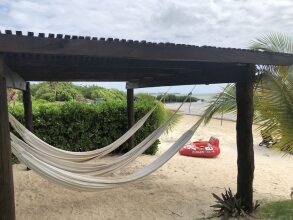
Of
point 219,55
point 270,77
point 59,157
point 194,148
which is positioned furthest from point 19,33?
point 194,148

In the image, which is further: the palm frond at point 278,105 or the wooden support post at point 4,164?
the palm frond at point 278,105

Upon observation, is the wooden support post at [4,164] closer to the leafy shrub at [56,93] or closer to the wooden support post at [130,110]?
the wooden support post at [130,110]

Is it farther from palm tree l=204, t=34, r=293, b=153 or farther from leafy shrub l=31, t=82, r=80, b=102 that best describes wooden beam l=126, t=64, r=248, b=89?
leafy shrub l=31, t=82, r=80, b=102

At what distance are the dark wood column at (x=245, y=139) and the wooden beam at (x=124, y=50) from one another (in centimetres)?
35

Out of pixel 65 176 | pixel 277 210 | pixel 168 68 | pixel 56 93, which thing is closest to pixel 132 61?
pixel 168 68

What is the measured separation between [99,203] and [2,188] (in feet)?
6.81

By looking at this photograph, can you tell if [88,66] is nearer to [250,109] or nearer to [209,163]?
[250,109]

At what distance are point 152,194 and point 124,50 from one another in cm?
251

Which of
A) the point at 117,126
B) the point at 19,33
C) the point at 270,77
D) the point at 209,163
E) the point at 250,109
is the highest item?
the point at 19,33

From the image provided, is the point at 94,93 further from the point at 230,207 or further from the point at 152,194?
the point at 230,207

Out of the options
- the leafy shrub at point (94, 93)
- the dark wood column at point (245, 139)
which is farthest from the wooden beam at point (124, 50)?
the leafy shrub at point (94, 93)

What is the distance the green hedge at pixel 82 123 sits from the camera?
682 centimetres

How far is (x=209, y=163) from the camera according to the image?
6891 mm

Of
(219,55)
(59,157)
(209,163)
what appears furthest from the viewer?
(209,163)
